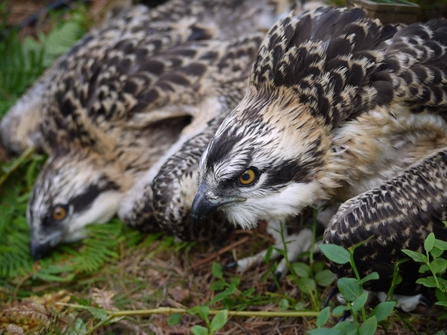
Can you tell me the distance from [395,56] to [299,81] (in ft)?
1.94

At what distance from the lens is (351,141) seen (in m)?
3.42

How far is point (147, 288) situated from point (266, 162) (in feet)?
5.46

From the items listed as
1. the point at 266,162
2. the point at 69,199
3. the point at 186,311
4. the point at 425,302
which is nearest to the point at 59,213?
the point at 69,199

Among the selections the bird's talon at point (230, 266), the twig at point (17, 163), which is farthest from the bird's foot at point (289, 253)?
the twig at point (17, 163)

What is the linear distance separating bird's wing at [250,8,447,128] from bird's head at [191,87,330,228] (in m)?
0.13

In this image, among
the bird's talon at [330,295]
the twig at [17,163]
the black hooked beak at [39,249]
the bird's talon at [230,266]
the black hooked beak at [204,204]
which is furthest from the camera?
the twig at [17,163]

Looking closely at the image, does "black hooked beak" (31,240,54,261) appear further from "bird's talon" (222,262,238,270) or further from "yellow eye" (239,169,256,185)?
"yellow eye" (239,169,256,185)

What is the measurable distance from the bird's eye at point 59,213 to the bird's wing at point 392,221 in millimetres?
2611

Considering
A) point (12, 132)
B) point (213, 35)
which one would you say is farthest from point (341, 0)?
point (12, 132)

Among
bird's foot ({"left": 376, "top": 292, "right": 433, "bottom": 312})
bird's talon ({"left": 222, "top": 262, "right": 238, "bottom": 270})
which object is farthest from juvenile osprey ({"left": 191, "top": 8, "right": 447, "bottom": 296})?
bird's talon ({"left": 222, "top": 262, "right": 238, "bottom": 270})

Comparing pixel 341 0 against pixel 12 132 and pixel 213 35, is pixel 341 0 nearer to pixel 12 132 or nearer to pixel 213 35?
pixel 213 35

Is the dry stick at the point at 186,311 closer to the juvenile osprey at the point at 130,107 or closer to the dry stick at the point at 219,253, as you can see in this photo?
the dry stick at the point at 219,253

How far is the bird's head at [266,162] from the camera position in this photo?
11.0 feet

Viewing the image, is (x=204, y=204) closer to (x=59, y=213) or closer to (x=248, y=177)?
(x=248, y=177)
